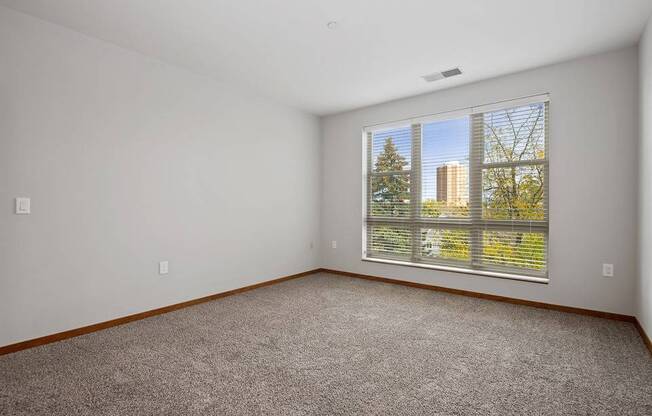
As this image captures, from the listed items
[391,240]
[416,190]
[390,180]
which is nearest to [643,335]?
[416,190]

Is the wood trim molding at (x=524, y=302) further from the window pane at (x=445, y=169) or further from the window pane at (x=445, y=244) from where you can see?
the window pane at (x=445, y=169)

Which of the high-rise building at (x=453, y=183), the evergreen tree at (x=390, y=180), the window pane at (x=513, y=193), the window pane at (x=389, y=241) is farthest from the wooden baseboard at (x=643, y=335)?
the evergreen tree at (x=390, y=180)

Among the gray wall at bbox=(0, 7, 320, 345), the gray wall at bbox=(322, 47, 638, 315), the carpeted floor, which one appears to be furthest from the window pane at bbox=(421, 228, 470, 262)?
the gray wall at bbox=(0, 7, 320, 345)

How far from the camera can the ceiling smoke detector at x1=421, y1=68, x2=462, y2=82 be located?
378 cm

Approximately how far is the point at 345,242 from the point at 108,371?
11.9 feet

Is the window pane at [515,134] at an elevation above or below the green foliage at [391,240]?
above

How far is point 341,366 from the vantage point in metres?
2.34

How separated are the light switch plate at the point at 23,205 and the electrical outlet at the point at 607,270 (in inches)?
200

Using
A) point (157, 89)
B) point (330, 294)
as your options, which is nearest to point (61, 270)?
point (157, 89)

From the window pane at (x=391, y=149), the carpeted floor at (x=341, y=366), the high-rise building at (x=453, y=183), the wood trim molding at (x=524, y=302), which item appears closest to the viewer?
the carpeted floor at (x=341, y=366)

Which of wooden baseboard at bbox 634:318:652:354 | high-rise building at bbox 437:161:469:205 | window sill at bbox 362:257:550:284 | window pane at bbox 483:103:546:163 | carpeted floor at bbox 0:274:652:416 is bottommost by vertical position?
carpeted floor at bbox 0:274:652:416

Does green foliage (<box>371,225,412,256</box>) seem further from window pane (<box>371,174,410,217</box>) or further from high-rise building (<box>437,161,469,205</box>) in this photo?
high-rise building (<box>437,161,469,205</box>)

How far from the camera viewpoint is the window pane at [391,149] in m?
4.87

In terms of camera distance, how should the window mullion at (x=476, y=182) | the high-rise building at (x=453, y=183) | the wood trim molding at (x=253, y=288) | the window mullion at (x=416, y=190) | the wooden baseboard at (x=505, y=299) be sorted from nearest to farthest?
the wood trim molding at (x=253, y=288) < the wooden baseboard at (x=505, y=299) < the window mullion at (x=476, y=182) < the high-rise building at (x=453, y=183) < the window mullion at (x=416, y=190)
